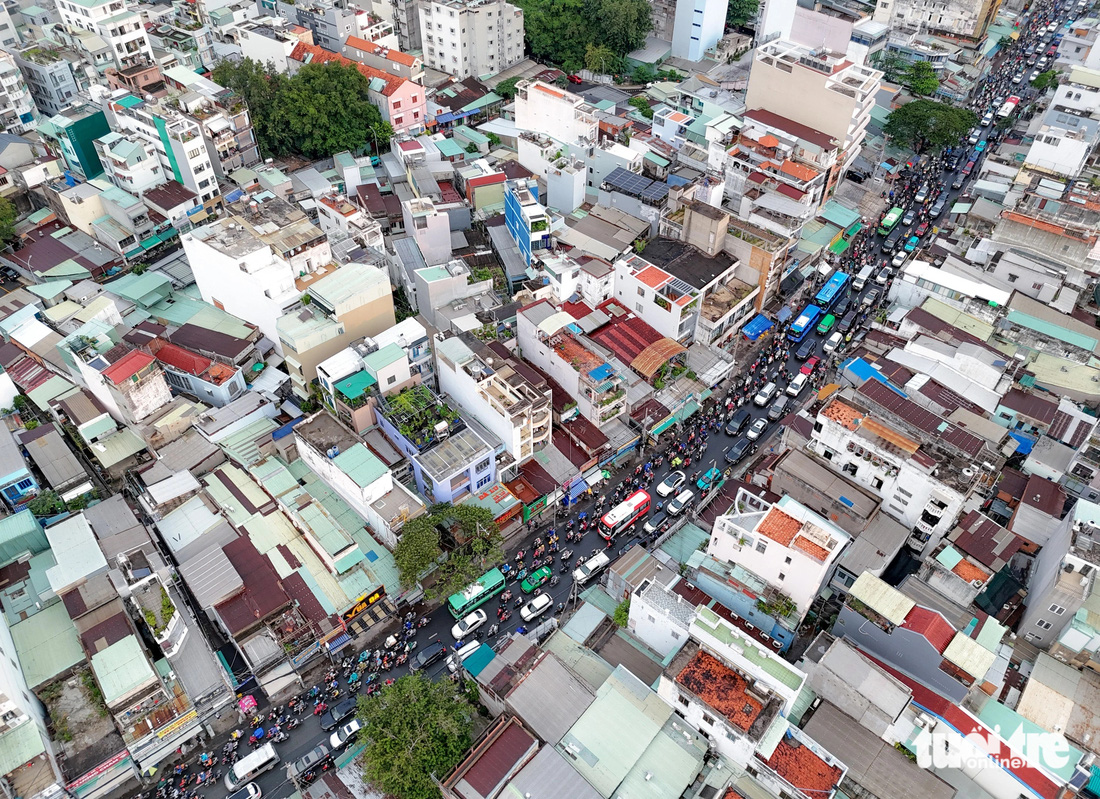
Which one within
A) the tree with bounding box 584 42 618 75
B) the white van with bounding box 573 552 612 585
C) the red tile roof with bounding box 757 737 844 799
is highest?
the tree with bounding box 584 42 618 75

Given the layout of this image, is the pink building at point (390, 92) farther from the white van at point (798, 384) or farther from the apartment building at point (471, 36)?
the white van at point (798, 384)

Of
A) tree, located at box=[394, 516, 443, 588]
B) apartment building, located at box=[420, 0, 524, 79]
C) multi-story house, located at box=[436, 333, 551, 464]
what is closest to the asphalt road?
tree, located at box=[394, 516, 443, 588]

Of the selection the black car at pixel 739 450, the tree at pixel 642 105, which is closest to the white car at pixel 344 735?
the black car at pixel 739 450

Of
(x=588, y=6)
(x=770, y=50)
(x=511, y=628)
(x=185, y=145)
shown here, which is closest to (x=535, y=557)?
(x=511, y=628)

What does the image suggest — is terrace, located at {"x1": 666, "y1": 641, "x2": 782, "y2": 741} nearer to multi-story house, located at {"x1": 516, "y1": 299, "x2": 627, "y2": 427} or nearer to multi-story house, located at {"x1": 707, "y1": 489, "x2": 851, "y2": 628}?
multi-story house, located at {"x1": 707, "y1": 489, "x2": 851, "y2": 628}

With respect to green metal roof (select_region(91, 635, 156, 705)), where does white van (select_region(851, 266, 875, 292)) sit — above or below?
above

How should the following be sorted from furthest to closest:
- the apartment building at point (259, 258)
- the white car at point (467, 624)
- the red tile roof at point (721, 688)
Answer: the apartment building at point (259, 258) < the white car at point (467, 624) < the red tile roof at point (721, 688)

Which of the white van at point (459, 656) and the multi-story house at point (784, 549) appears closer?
the multi-story house at point (784, 549)
